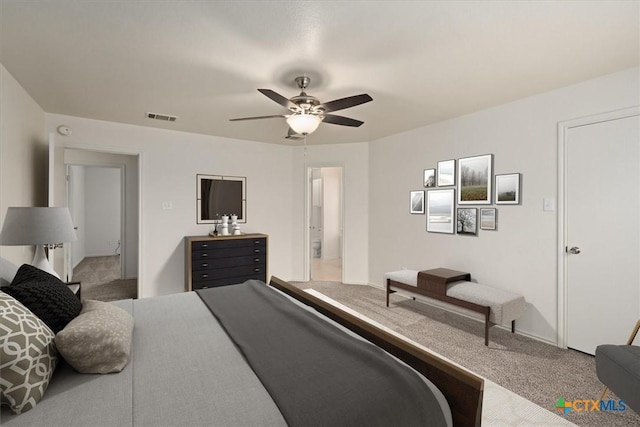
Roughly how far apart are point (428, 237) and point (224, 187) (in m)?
3.15

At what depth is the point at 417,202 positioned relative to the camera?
427 centimetres

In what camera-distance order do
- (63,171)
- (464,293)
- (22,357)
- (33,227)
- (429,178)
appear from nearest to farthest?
(22,357), (33,227), (464,293), (63,171), (429,178)

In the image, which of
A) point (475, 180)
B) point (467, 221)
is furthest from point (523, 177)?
point (467, 221)

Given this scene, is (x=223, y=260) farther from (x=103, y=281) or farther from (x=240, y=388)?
(x=240, y=388)

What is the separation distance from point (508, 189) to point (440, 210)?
2.87 feet

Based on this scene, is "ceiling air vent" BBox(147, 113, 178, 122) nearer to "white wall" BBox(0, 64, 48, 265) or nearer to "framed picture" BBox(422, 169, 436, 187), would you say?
"white wall" BBox(0, 64, 48, 265)

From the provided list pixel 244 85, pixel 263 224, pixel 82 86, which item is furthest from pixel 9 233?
pixel 263 224

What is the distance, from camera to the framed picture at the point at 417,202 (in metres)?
4.21

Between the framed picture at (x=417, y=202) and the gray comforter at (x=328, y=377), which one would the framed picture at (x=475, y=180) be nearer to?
the framed picture at (x=417, y=202)

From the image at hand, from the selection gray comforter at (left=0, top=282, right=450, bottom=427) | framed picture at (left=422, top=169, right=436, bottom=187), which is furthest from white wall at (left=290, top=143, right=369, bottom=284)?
gray comforter at (left=0, top=282, right=450, bottom=427)

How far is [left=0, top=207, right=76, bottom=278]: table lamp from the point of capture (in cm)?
207

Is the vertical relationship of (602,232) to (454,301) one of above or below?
above

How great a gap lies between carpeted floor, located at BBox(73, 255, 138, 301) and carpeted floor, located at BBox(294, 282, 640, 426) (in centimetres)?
351

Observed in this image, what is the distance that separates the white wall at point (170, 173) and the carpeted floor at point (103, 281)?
675 millimetres
